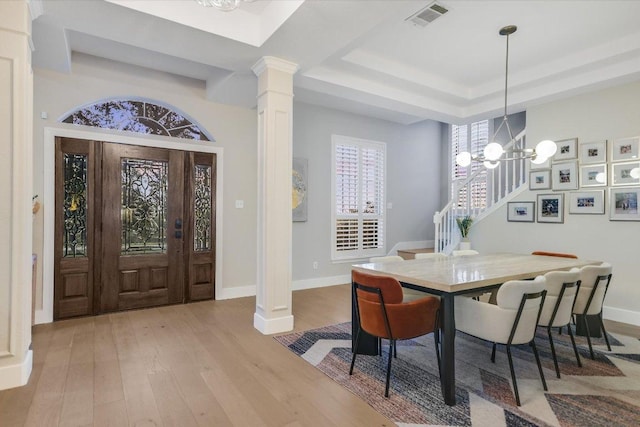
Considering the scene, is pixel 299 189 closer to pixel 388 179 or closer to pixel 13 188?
pixel 388 179

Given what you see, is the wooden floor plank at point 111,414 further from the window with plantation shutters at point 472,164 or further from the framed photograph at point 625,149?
the framed photograph at point 625,149

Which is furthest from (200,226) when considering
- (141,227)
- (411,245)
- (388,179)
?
(411,245)

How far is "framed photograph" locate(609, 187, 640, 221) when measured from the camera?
13.5 ft

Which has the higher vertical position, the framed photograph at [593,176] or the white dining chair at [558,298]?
the framed photograph at [593,176]

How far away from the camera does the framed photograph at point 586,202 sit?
4.41 metres

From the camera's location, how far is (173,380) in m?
2.65

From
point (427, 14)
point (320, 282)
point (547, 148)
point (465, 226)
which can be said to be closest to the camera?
point (427, 14)

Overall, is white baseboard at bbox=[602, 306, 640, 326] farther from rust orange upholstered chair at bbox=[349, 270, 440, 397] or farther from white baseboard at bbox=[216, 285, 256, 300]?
white baseboard at bbox=[216, 285, 256, 300]

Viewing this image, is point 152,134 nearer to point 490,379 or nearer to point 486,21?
point 486,21

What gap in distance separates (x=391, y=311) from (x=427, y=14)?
273 cm

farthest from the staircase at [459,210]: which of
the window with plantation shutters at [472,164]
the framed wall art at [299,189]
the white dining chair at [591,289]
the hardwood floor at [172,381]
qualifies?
the hardwood floor at [172,381]

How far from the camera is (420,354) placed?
3.15m

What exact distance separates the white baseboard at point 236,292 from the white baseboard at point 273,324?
1389 mm

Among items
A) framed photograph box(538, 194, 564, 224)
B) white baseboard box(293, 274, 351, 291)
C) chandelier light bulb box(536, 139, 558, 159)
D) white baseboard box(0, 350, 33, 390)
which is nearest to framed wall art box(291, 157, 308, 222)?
white baseboard box(293, 274, 351, 291)
